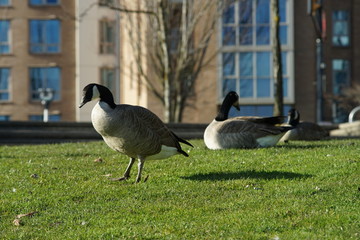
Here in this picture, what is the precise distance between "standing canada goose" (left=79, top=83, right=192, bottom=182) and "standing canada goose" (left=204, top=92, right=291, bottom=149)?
3.68 m

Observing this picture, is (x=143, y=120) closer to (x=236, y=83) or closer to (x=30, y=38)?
(x=236, y=83)

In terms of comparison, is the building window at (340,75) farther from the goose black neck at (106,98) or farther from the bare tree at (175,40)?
the goose black neck at (106,98)

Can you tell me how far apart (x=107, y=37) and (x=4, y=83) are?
8343 millimetres

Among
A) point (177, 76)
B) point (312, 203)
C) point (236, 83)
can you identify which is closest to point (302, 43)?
point (236, 83)

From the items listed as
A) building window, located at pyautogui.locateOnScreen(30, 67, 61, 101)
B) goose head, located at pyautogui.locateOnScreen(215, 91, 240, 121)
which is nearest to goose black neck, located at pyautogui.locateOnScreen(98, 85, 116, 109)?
goose head, located at pyautogui.locateOnScreen(215, 91, 240, 121)

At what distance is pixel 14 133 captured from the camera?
2248cm

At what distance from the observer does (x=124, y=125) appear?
1023 cm

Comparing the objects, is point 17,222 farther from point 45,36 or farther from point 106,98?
point 45,36

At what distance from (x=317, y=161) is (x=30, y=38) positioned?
41578mm

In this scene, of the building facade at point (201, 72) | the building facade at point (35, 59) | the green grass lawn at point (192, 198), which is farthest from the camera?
the building facade at point (35, 59)

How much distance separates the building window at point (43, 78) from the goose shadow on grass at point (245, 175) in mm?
40546

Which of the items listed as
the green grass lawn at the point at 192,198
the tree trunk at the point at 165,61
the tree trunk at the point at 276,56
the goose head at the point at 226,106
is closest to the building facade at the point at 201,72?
the tree trunk at the point at 165,61

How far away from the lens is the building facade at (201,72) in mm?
42781

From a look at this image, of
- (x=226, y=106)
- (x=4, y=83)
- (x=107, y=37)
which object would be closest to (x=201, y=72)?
(x=107, y=37)
